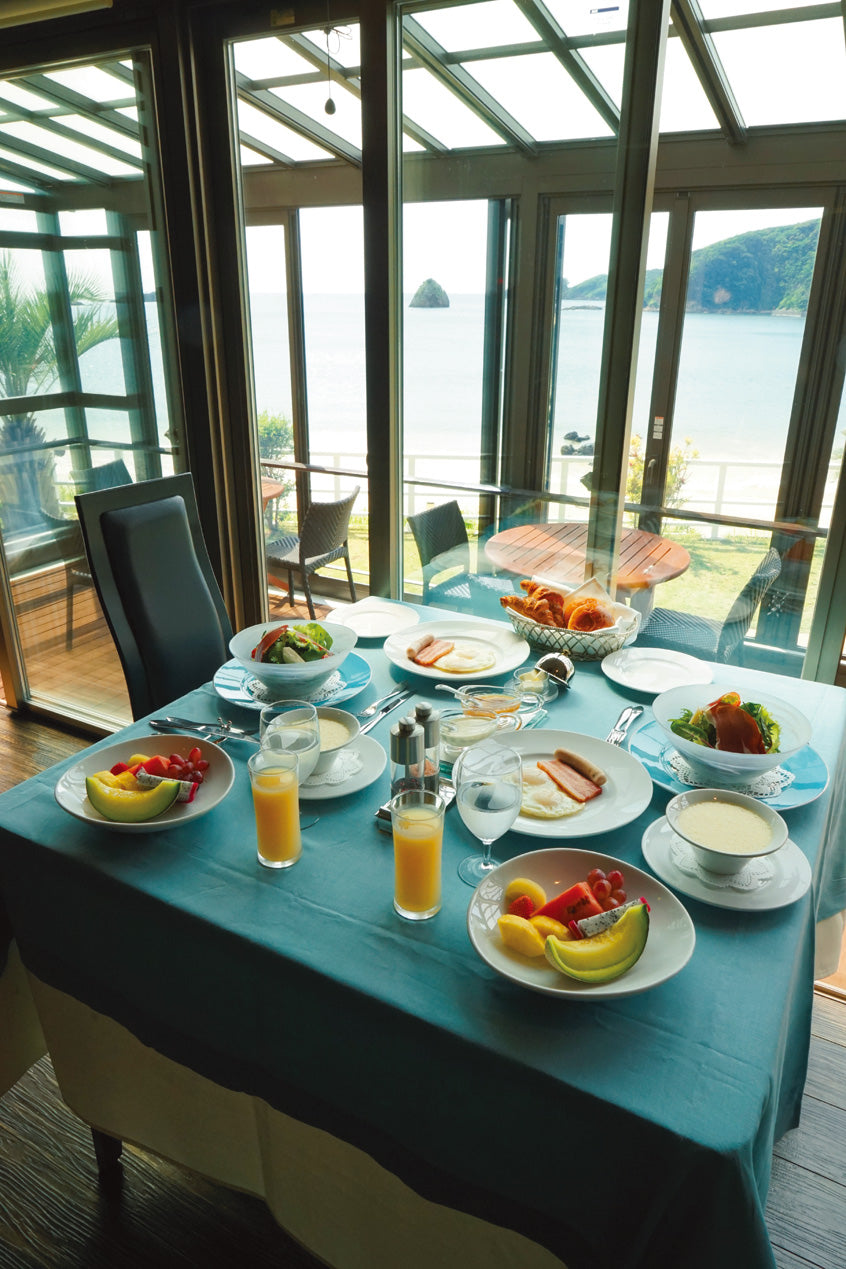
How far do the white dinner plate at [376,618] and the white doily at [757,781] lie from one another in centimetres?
76

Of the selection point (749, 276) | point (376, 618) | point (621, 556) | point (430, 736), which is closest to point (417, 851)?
point (430, 736)

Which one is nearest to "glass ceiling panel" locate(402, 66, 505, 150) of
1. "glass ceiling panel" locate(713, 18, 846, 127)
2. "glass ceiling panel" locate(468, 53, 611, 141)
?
"glass ceiling panel" locate(468, 53, 611, 141)

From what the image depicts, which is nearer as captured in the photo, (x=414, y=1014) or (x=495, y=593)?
(x=414, y=1014)

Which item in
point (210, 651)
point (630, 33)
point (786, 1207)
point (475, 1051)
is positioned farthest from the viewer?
point (210, 651)

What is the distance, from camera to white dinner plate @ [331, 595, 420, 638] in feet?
6.01

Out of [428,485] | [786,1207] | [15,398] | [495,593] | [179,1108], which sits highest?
[15,398]

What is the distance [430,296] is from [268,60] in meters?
0.82

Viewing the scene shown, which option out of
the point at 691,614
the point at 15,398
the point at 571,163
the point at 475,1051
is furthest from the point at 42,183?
the point at 475,1051

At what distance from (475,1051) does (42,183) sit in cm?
288

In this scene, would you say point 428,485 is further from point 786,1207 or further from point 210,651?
point 786,1207

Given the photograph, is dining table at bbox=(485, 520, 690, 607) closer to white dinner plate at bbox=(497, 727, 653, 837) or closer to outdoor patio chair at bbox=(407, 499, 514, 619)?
outdoor patio chair at bbox=(407, 499, 514, 619)

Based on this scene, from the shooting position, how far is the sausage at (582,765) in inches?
47.1

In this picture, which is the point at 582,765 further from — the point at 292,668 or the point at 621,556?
the point at 621,556

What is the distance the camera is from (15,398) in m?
2.85
